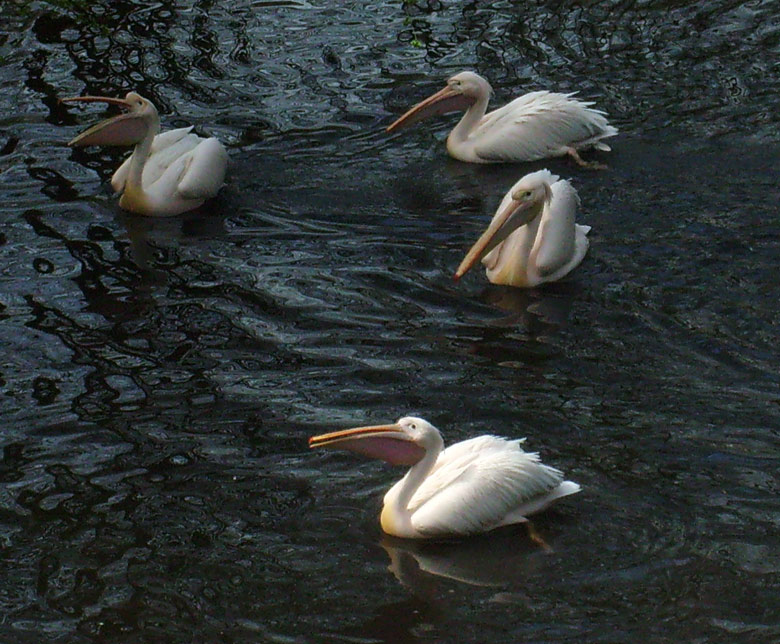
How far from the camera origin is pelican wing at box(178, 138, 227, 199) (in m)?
8.82

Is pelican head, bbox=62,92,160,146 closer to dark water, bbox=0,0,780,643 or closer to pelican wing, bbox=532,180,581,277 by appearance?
dark water, bbox=0,0,780,643

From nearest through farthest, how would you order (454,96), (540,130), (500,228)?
(500,228) → (540,130) → (454,96)

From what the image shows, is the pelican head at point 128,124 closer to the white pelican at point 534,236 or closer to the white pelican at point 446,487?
the white pelican at point 534,236

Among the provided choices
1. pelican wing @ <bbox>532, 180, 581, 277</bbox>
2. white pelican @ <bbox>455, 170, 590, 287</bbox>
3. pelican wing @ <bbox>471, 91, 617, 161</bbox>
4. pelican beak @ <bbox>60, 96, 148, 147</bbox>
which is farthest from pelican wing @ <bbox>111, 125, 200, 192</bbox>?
pelican wing @ <bbox>532, 180, 581, 277</bbox>

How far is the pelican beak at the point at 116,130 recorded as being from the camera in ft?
29.2

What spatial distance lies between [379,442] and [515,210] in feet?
9.07

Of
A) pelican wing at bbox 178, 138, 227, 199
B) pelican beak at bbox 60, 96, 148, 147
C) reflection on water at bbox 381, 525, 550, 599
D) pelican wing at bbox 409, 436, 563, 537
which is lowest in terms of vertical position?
reflection on water at bbox 381, 525, 550, 599

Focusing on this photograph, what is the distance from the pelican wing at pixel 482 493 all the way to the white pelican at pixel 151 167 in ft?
13.0

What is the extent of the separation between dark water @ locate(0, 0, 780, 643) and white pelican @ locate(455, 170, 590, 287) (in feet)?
0.35

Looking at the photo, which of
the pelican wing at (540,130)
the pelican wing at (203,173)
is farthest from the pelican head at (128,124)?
the pelican wing at (540,130)

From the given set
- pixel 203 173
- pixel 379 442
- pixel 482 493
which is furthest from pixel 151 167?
pixel 482 493

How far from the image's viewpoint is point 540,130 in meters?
9.32

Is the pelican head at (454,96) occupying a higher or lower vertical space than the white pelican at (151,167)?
higher

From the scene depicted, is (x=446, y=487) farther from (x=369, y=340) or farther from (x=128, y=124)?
(x=128, y=124)
